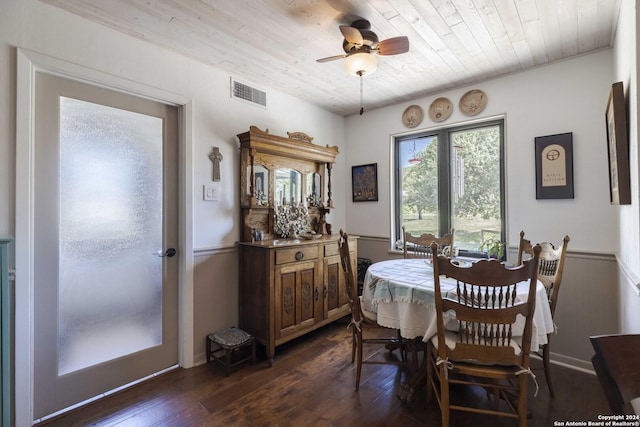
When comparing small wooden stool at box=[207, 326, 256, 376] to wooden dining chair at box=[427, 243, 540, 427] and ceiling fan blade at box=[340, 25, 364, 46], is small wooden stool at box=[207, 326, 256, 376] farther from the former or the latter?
ceiling fan blade at box=[340, 25, 364, 46]

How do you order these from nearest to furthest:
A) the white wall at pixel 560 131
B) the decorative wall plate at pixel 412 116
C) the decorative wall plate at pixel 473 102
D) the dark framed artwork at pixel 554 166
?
the white wall at pixel 560 131 → the dark framed artwork at pixel 554 166 → the decorative wall plate at pixel 473 102 → the decorative wall plate at pixel 412 116

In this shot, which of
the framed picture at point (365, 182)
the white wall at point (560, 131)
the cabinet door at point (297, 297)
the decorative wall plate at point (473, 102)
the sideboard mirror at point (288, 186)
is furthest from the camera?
the framed picture at point (365, 182)

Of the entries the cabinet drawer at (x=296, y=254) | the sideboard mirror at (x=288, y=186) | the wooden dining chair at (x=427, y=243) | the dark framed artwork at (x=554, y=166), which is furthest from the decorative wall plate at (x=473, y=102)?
the cabinet drawer at (x=296, y=254)

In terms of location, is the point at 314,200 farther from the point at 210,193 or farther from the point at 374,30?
the point at 374,30

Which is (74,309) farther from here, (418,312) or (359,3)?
(359,3)

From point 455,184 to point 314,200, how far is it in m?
1.62

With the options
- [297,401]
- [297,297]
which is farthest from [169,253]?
[297,401]

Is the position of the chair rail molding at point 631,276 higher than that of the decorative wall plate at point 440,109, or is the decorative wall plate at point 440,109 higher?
the decorative wall plate at point 440,109

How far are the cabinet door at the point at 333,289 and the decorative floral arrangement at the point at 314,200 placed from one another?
746 millimetres

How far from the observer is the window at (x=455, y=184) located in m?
3.10

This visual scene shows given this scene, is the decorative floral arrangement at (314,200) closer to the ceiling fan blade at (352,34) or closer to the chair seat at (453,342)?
the ceiling fan blade at (352,34)

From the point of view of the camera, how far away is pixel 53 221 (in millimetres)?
1979

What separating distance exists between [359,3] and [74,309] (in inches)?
109

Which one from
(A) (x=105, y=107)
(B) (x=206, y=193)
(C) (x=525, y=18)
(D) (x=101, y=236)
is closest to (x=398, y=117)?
(C) (x=525, y=18)
